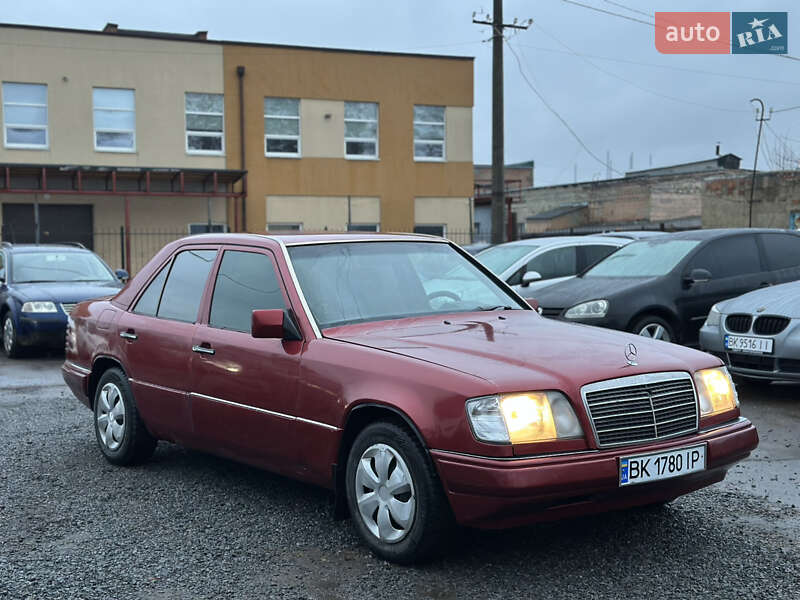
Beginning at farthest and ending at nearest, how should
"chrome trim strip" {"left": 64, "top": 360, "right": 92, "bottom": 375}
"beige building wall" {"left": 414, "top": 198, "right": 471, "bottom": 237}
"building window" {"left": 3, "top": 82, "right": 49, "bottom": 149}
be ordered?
"beige building wall" {"left": 414, "top": 198, "right": 471, "bottom": 237} < "building window" {"left": 3, "top": 82, "right": 49, "bottom": 149} < "chrome trim strip" {"left": 64, "top": 360, "right": 92, "bottom": 375}

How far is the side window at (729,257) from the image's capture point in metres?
10.6

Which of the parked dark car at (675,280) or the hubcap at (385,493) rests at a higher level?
the parked dark car at (675,280)

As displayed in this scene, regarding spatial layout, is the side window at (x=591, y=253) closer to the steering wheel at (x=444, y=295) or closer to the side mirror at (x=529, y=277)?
the side mirror at (x=529, y=277)

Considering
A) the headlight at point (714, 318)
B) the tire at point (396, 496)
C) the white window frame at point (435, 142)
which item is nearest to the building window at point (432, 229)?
the white window frame at point (435, 142)

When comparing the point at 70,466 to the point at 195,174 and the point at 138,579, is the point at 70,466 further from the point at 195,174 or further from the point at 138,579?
the point at 195,174

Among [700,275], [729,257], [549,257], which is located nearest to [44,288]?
[549,257]

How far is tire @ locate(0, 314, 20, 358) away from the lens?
12.9 metres

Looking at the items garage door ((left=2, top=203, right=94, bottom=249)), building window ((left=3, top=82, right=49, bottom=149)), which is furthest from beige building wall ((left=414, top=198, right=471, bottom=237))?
building window ((left=3, top=82, right=49, bottom=149))

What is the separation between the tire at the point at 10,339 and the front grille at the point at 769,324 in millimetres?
9392

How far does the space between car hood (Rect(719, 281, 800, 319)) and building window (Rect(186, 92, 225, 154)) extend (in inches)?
919

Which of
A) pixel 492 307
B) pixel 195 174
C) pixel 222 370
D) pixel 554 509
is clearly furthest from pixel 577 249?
pixel 195 174

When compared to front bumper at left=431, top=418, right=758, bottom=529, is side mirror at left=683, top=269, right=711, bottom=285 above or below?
above

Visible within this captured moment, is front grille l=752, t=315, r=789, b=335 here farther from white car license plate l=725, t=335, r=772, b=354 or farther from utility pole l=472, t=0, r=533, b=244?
utility pole l=472, t=0, r=533, b=244

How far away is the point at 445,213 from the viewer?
33.2 metres
